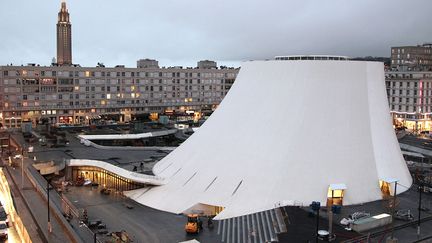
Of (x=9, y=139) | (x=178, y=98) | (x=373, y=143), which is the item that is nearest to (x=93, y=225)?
(x=373, y=143)

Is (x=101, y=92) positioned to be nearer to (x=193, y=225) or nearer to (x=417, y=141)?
(x=417, y=141)

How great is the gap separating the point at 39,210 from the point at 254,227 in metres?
18.9

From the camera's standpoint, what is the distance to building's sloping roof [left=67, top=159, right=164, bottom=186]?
4541 cm

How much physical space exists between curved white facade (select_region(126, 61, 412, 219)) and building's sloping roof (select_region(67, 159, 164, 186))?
963 mm

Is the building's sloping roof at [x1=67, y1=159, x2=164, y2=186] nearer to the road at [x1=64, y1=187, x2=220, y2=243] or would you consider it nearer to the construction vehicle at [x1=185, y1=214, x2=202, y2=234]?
the road at [x1=64, y1=187, x2=220, y2=243]

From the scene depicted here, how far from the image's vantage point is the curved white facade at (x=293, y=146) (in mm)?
38406

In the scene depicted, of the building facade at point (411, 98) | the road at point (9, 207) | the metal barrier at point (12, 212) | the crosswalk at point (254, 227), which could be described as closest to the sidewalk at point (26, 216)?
the metal barrier at point (12, 212)

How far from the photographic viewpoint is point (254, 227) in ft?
108

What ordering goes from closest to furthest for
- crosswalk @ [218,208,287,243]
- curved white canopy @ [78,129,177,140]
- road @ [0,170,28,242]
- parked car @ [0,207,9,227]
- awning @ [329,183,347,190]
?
A: 1. crosswalk @ [218,208,287,243]
2. awning @ [329,183,347,190]
3. road @ [0,170,28,242]
4. parked car @ [0,207,9,227]
5. curved white canopy @ [78,129,177,140]

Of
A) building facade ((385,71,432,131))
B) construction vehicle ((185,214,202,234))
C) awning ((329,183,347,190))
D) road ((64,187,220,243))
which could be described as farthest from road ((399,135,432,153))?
construction vehicle ((185,214,202,234))

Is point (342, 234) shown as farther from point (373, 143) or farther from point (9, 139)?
point (9, 139)

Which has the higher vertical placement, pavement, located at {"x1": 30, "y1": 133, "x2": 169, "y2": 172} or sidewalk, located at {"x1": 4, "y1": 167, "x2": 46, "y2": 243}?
pavement, located at {"x1": 30, "y1": 133, "x2": 169, "y2": 172}

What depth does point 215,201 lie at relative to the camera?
3897 cm

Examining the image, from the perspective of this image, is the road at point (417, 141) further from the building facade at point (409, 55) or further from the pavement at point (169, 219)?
the building facade at point (409, 55)
